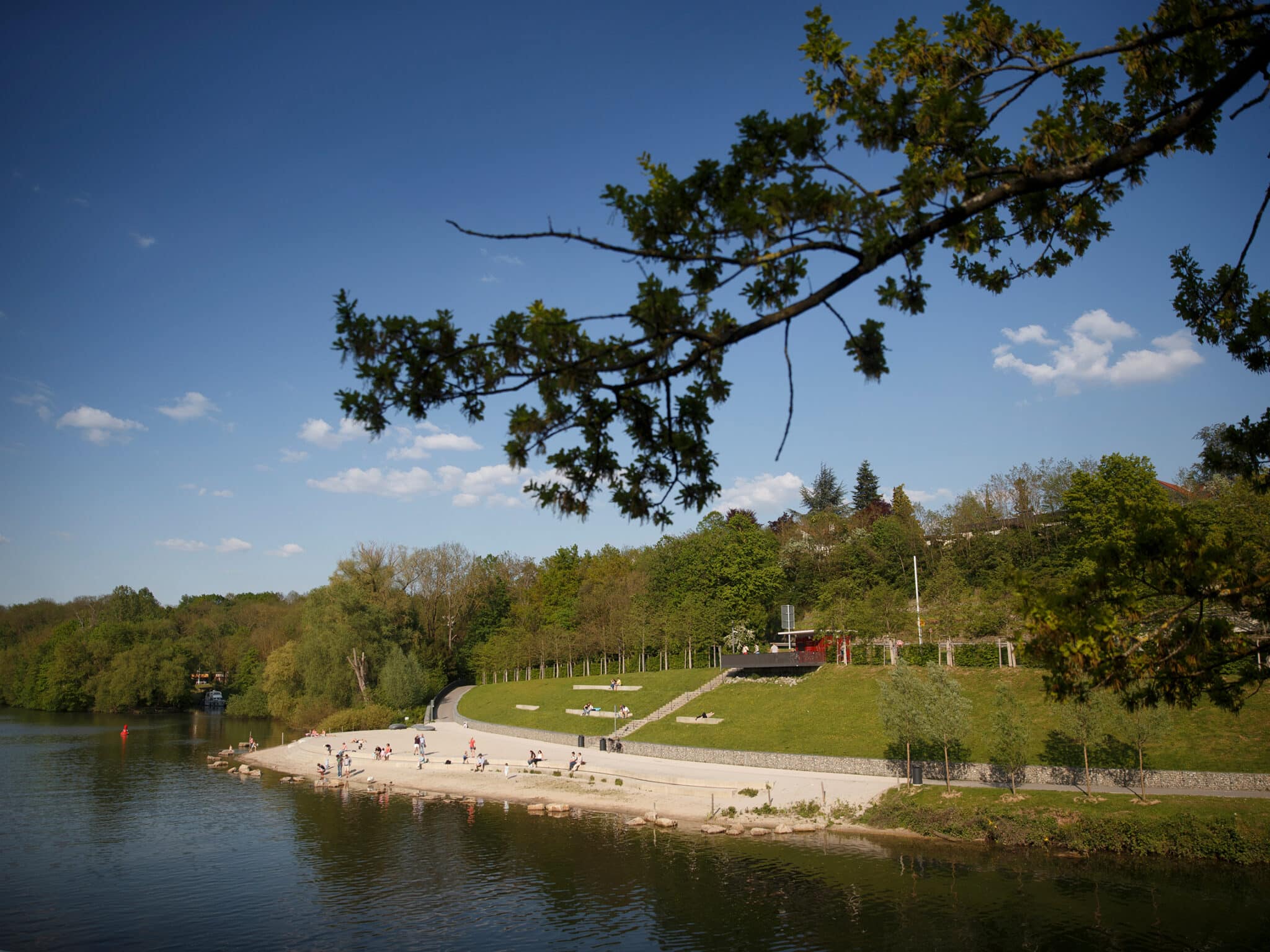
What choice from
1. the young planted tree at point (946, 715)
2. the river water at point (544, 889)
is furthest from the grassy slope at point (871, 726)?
the river water at point (544, 889)

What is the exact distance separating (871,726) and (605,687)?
26.3 metres

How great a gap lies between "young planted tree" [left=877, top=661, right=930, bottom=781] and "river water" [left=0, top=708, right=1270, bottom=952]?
18.4 ft

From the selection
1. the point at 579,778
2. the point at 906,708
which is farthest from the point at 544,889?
the point at 906,708

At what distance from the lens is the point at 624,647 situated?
70.2 meters

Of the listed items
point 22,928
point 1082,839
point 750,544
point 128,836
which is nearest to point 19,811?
point 128,836

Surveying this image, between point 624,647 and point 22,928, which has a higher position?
point 624,647

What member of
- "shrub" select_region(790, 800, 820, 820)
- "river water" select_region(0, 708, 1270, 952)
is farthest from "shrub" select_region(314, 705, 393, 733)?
"shrub" select_region(790, 800, 820, 820)

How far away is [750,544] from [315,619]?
39.7 m

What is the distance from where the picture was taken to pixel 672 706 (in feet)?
173

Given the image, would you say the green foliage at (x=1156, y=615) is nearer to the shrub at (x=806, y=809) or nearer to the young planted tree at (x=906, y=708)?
the shrub at (x=806, y=809)

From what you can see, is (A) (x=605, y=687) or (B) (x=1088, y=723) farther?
(A) (x=605, y=687)

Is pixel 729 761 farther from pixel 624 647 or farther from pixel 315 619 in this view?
pixel 315 619

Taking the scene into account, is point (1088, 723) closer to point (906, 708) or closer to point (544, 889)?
point (906, 708)

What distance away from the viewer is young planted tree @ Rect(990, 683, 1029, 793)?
96.6 ft
